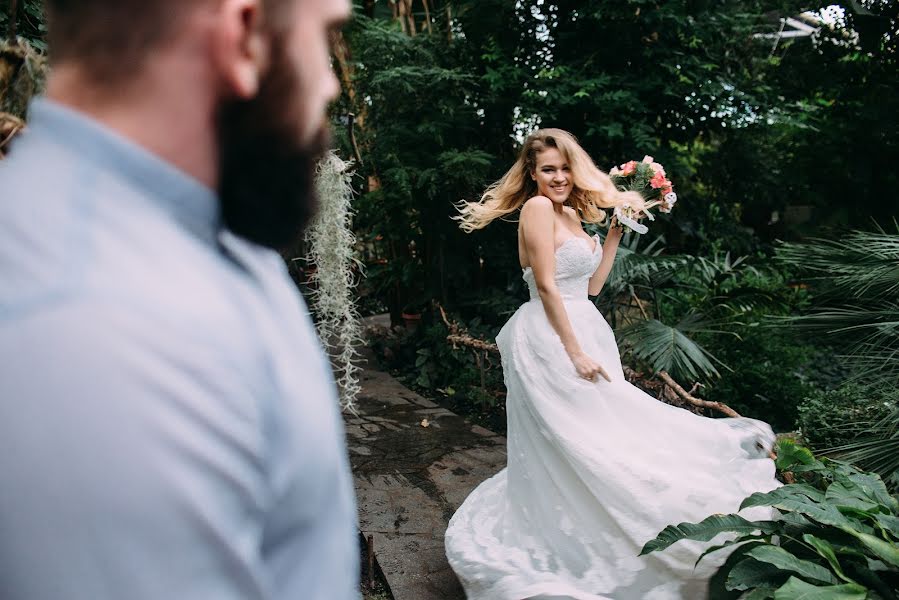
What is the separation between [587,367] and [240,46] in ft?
9.99

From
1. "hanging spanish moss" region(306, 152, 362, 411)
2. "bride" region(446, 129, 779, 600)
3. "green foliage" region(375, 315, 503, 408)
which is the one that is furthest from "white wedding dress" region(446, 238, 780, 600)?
"green foliage" region(375, 315, 503, 408)

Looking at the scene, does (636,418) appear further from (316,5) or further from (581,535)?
(316,5)

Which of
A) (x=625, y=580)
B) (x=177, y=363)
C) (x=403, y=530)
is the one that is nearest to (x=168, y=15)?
(x=177, y=363)

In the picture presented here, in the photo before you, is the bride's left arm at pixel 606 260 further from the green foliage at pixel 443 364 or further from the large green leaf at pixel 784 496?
the green foliage at pixel 443 364

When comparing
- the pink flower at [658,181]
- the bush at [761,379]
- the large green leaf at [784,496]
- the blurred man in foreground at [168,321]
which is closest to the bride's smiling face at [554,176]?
the pink flower at [658,181]

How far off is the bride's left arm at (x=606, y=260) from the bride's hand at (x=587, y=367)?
0.65 metres

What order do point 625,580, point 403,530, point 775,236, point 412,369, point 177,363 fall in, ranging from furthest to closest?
point 775,236 < point 412,369 < point 403,530 < point 625,580 < point 177,363

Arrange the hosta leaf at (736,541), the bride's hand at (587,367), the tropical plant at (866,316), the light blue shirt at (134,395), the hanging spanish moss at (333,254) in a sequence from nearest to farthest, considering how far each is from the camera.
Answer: the light blue shirt at (134,395)
the hosta leaf at (736,541)
the bride's hand at (587,367)
the tropical plant at (866,316)
the hanging spanish moss at (333,254)

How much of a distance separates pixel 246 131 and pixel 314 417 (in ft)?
0.69

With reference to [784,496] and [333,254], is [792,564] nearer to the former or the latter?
[784,496]

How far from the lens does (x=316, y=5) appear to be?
528mm

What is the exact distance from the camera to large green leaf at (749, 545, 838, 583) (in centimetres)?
233

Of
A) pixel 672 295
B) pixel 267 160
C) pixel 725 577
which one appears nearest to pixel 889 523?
pixel 725 577

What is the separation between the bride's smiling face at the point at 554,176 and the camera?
3580 millimetres
